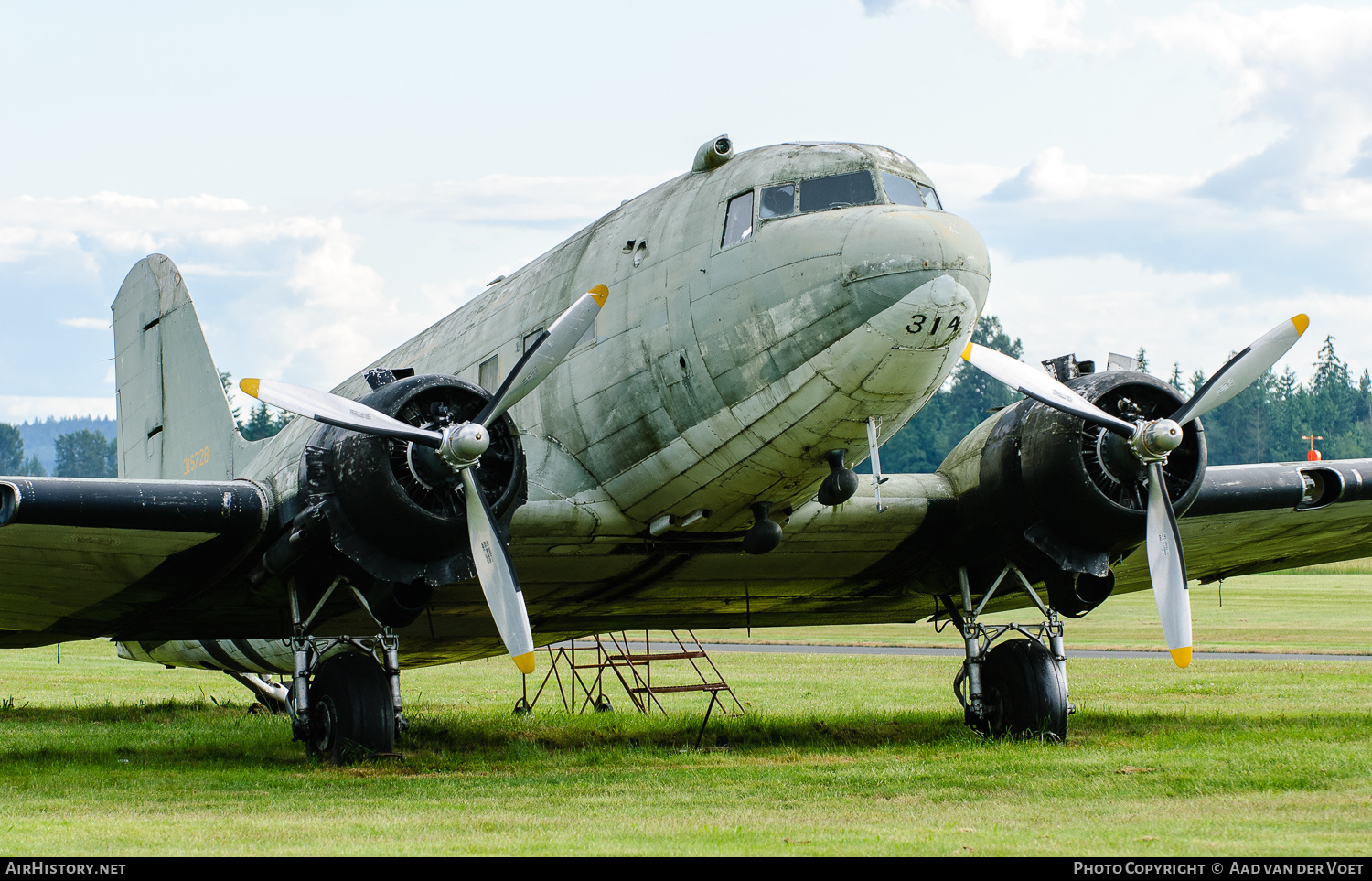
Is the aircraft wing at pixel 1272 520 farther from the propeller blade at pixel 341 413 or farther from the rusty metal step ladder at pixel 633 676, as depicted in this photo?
the propeller blade at pixel 341 413

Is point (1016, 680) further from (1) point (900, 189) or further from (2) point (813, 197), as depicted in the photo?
→ (2) point (813, 197)

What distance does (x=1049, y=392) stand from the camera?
12.0 meters

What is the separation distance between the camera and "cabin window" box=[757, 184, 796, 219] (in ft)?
36.7

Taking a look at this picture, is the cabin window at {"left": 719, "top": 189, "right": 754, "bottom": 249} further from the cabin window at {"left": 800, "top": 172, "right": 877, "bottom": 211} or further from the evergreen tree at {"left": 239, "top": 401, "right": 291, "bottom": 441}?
the evergreen tree at {"left": 239, "top": 401, "right": 291, "bottom": 441}

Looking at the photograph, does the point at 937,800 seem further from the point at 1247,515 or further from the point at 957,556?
the point at 1247,515

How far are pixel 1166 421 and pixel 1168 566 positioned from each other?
4.78ft

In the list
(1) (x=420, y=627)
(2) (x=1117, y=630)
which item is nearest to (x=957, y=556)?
(1) (x=420, y=627)

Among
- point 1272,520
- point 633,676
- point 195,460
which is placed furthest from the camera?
point 633,676

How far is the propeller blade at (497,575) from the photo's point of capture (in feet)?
34.8

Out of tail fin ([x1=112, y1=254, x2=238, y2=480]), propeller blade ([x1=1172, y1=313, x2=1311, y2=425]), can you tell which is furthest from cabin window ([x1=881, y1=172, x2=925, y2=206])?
tail fin ([x1=112, y1=254, x2=238, y2=480])

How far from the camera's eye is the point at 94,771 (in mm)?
11883

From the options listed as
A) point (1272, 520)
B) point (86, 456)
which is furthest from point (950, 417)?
point (86, 456)

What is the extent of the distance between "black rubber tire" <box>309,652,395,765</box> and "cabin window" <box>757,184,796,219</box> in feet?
17.1
